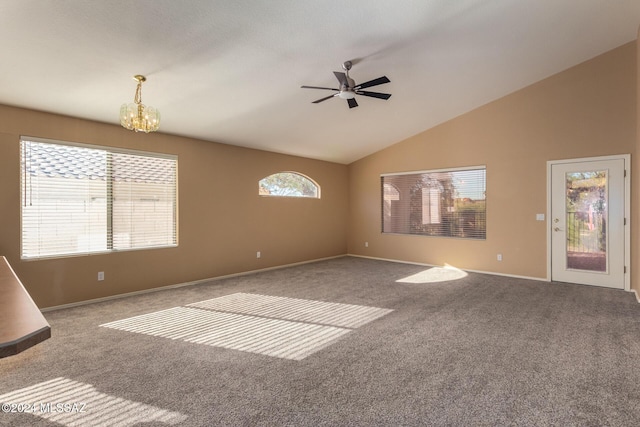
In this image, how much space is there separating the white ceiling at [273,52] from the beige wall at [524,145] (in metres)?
0.36

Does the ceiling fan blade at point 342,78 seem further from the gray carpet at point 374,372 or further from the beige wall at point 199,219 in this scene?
the beige wall at point 199,219

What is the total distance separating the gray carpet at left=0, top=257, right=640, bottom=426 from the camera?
200 centimetres

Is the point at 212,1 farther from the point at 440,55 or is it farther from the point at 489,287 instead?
the point at 489,287

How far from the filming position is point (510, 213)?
598 cm

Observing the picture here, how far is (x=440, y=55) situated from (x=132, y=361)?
4737 millimetres

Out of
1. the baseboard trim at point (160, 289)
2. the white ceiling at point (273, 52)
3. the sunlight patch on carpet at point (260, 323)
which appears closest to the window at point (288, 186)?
the white ceiling at point (273, 52)

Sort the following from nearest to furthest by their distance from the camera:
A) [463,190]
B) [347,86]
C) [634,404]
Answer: [634,404] < [347,86] < [463,190]

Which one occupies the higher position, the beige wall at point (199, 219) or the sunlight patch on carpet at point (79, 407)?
the beige wall at point (199, 219)

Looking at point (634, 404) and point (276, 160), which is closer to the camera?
point (634, 404)

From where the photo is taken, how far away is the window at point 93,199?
4.05m

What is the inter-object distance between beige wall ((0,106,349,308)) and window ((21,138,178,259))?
0.12 metres

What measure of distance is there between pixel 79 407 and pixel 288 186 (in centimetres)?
563

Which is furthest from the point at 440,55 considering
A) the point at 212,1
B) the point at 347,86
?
the point at 212,1

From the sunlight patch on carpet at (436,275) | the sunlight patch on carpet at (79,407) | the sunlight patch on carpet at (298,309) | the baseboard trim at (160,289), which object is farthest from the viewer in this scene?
the sunlight patch on carpet at (436,275)
